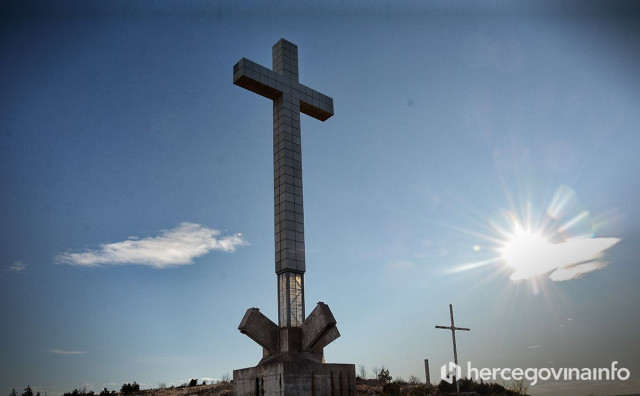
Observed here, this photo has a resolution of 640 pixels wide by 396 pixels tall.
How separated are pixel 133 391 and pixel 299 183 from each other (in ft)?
119

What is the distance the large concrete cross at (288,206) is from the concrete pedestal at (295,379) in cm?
81

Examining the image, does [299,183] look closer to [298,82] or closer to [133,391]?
[298,82]

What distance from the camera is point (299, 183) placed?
19250 millimetres

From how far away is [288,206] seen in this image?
731 inches

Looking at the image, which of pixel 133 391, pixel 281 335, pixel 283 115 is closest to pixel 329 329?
pixel 281 335

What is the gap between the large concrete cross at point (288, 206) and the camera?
56.5 feet

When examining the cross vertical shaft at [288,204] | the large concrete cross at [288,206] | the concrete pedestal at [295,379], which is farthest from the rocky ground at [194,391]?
the cross vertical shaft at [288,204]

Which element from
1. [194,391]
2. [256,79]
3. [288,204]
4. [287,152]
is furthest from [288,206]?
[194,391]

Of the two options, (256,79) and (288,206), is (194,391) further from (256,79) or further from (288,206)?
(256,79)

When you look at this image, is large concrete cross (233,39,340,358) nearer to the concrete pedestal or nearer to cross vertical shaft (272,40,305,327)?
cross vertical shaft (272,40,305,327)

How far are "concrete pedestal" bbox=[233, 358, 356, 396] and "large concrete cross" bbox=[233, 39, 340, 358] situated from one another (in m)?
0.81

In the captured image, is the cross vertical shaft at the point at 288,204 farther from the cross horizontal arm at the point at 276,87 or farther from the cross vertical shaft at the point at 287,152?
the cross horizontal arm at the point at 276,87

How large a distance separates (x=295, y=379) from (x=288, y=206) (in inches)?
229

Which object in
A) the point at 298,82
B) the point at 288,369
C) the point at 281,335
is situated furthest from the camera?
the point at 298,82
